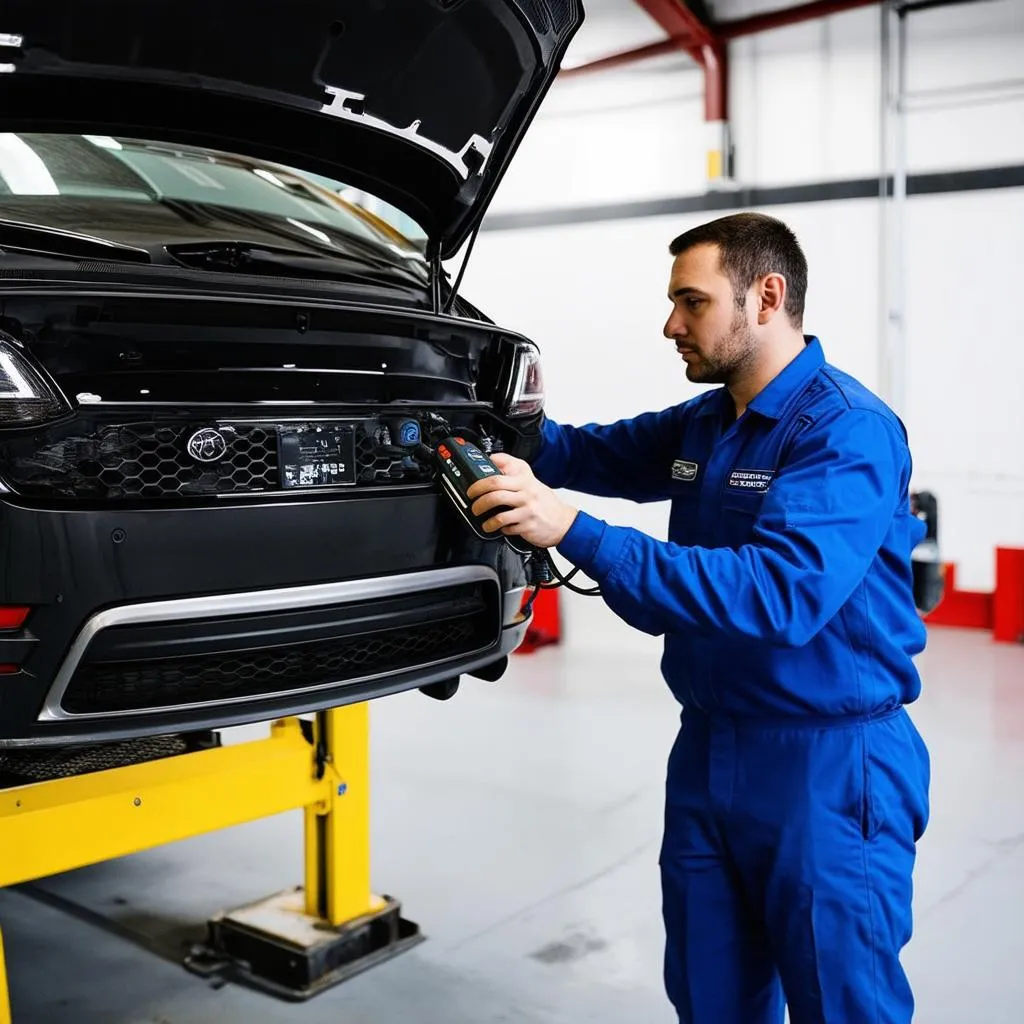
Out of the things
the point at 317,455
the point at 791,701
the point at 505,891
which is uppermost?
the point at 317,455

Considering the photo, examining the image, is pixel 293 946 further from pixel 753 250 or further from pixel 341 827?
pixel 753 250

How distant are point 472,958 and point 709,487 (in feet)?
4.81

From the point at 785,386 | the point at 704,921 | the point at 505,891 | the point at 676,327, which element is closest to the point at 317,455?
the point at 676,327

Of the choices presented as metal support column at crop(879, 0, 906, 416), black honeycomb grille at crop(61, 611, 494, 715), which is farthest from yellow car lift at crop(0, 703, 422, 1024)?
metal support column at crop(879, 0, 906, 416)

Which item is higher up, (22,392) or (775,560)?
(22,392)

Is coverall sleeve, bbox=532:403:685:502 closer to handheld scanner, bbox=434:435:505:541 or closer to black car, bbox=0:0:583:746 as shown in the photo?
black car, bbox=0:0:583:746

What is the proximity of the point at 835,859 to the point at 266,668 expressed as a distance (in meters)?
0.94

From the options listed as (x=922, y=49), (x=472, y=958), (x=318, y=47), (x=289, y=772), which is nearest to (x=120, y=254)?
(x=318, y=47)

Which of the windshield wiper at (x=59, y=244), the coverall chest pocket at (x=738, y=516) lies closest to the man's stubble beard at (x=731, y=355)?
the coverall chest pocket at (x=738, y=516)

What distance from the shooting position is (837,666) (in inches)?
73.7

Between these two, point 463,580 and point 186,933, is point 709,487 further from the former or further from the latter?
point 186,933

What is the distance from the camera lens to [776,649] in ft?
6.16

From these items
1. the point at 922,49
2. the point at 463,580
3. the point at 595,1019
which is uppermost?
the point at 922,49

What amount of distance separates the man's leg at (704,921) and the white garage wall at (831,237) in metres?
4.71
